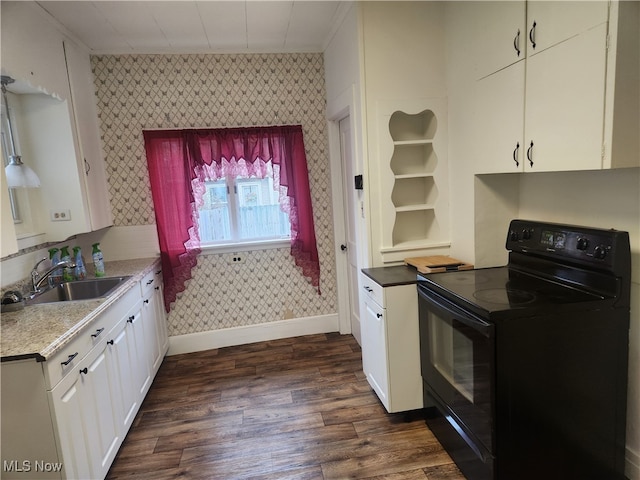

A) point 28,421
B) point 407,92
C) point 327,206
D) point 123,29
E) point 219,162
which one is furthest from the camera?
point 327,206

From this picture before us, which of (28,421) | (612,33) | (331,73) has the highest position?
(331,73)

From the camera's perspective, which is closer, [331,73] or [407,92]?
[407,92]

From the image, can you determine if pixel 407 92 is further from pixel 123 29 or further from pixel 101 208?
pixel 101 208

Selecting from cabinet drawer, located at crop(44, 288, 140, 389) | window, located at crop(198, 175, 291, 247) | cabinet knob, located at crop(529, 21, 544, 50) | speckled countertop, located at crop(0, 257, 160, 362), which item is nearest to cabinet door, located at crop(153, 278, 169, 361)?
window, located at crop(198, 175, 291, 247)

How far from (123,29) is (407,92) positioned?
2.08 meters

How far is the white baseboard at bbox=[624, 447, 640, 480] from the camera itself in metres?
1.78

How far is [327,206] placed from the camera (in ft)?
11.9

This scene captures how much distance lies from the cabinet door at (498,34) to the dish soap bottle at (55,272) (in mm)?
2927

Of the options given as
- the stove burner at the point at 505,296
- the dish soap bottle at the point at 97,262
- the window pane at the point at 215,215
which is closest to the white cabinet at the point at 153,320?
the dish soap bottle at the point at 97,262

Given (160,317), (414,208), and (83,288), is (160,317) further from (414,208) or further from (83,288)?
(414,208)

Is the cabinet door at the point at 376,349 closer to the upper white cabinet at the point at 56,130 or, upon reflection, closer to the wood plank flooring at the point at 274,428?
the wood plank flooring at the point at 274,428

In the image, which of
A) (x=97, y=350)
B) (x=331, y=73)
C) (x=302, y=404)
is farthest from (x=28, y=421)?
(x=331, y=73)

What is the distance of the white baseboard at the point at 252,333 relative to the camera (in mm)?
3576

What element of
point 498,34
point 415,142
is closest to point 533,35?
point 498,34
